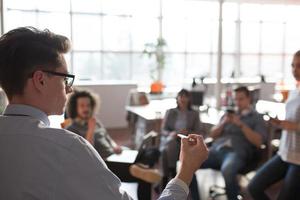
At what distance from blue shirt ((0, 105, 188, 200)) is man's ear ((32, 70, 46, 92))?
9 centimetres

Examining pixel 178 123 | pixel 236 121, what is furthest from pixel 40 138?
pixel 178 123

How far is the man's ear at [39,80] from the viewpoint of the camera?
0.94 metres

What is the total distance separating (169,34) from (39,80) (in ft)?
29.3

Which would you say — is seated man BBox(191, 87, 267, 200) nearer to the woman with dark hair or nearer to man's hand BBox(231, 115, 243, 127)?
man's hand BBox(231, 115, 243, 127)

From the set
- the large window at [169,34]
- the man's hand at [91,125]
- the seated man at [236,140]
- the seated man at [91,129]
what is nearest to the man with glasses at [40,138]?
the seated man at [91,129]

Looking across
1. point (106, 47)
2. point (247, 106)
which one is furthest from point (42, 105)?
point (106, 47)

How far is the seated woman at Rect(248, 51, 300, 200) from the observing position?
2.60m

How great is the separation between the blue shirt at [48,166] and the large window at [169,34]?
23.4ft

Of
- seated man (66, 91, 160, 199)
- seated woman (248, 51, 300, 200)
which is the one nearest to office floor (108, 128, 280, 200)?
seated man (66, 91, 160, 199)

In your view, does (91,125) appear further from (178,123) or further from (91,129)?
(178,123)

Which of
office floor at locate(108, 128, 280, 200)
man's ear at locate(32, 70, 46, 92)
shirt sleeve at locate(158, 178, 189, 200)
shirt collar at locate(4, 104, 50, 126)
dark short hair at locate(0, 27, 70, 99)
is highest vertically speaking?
dark short hair at locate(0, 27, 70, 99)

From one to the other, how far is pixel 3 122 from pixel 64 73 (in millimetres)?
204

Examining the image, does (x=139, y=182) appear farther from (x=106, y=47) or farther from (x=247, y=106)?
(x=106, y=47)

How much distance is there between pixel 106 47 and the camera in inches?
354
